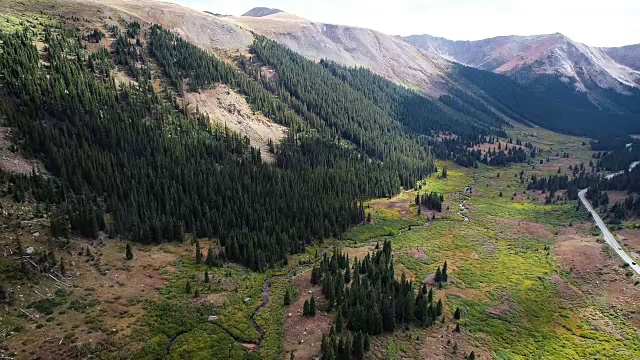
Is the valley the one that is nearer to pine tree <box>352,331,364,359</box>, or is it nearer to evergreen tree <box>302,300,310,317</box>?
pine tree <box>352,331,364,359</box>

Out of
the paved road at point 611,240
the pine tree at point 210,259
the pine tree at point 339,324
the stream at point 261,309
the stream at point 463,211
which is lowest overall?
the stream at point 261,309

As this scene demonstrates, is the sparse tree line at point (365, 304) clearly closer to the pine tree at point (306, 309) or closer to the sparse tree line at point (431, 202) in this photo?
the pine tree at point (306, 309)

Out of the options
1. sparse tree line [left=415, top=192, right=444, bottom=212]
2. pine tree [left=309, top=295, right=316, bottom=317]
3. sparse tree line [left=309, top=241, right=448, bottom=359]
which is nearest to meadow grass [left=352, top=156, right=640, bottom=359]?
sparse tree line [left=309, top=241, right=448, bottom=359]

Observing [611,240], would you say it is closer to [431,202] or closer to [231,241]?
[431,202]

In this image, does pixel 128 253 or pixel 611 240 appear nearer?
pixel 128 253

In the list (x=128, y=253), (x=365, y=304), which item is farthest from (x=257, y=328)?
Answer: (x=128, y=253)

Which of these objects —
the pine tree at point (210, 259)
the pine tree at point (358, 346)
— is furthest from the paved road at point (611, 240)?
the pine tree at point (210, 259)

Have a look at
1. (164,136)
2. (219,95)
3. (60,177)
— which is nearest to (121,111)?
(164,136)

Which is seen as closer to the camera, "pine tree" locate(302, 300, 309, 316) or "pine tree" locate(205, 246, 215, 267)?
"pine tree" locate(302, 300, 309, 316)
